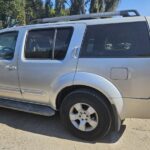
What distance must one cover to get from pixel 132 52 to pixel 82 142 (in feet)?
5.16

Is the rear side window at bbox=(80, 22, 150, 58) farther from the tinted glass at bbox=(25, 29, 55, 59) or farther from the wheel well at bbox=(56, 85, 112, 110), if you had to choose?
the tinted glass at bbox=(25, 29, 55, 59)

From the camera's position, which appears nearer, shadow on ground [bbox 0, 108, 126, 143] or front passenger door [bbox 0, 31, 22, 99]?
shadow on ground [bbox 0, 108, 126, 143]

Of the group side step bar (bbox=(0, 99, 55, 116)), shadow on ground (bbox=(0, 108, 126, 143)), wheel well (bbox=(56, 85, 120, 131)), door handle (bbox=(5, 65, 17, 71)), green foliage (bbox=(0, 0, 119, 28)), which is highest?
door handle (bbox=(5, 65, 17, 71))

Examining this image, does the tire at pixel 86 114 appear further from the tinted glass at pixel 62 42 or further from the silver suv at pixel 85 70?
the tinted glass at pixel 62 42

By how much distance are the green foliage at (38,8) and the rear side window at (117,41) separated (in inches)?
929

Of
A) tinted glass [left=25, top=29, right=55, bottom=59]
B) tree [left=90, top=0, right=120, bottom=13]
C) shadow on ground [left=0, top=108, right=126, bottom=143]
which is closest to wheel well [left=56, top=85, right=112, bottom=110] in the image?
shadow on ground [left=0, top=108, right=126, bottom=143]

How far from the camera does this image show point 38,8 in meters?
41.5

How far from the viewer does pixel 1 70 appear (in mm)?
5754

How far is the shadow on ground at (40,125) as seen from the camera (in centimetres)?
504

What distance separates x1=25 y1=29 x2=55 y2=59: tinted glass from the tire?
2.84 ft

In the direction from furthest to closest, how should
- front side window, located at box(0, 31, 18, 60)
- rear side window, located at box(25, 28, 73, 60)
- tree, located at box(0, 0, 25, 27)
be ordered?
tree, located at box(0, 0, 25, 27) → front side window, located at box(0, 31, 18, 60) → rear side window, located at box(25, 28, 73, 60)

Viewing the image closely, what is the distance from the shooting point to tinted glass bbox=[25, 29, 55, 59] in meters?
5.23

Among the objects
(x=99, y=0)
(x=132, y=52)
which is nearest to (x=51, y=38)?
(x=132, y=52)

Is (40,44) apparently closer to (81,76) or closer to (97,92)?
(81,76)
